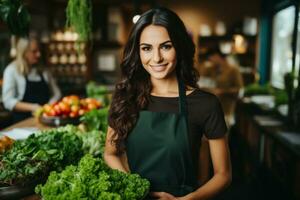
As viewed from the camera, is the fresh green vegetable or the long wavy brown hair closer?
the fresh green vegetable

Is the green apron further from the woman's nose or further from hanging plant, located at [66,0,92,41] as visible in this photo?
hanging plant, located at [66,0,92,41]

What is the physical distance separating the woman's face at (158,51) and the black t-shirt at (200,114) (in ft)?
0.56

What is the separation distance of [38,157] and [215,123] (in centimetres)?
87

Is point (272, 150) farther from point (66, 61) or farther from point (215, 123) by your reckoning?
point (66, 61)

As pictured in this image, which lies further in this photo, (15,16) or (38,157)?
(15,16)

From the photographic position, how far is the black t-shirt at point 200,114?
1729 millimetres

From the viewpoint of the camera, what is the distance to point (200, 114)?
1.76 m

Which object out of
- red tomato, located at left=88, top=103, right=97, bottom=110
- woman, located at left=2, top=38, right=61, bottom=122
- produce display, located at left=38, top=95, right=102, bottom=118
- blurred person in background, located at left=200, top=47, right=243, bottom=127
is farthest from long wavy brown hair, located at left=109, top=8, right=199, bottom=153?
blurred person in background, located at left=200, top=47, right=243, bottom=127

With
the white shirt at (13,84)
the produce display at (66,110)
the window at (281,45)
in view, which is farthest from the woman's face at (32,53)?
the window at (281,45)

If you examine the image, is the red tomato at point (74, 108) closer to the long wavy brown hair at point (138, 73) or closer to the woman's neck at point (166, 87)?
the long wavy brown hair at point (138, 73)

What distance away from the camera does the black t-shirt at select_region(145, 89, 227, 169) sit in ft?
5.67

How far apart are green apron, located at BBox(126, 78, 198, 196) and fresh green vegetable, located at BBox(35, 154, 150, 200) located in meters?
0.34

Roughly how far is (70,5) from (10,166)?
1.43 metres

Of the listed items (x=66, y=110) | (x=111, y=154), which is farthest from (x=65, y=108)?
(x=111, y=154)
